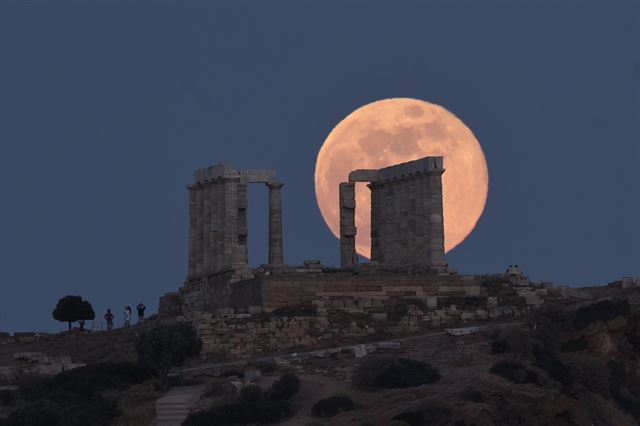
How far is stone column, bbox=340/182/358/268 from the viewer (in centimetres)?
9125

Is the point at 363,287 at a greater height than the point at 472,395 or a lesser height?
greater

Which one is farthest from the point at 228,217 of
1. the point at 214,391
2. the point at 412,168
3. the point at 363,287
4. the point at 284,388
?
the point at 284,388

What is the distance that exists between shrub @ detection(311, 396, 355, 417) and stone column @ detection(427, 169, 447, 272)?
931 inches

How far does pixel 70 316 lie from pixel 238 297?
47.6 feet

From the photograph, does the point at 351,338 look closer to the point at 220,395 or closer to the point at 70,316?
the point at 220,395

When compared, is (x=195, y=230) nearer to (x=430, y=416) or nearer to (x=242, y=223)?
(x=242, y=223)

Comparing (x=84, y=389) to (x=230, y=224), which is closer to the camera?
(x=84, y=389)

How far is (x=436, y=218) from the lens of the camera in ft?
286

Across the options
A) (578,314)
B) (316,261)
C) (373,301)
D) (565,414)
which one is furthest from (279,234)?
(565,414)

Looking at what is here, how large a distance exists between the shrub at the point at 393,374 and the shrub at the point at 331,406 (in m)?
2.32

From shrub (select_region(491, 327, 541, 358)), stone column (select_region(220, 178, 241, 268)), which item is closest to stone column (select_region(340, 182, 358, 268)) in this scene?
stone column (select_region(220, 178, 241, 268))

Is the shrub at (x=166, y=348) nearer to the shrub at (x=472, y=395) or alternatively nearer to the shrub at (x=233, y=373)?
the shrub at (x=233, y=373)

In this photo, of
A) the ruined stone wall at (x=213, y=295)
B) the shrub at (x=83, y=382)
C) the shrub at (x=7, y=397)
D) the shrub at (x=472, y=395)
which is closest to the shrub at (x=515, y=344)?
the shrub at (x=472, y=395)

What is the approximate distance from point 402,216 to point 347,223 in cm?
342
